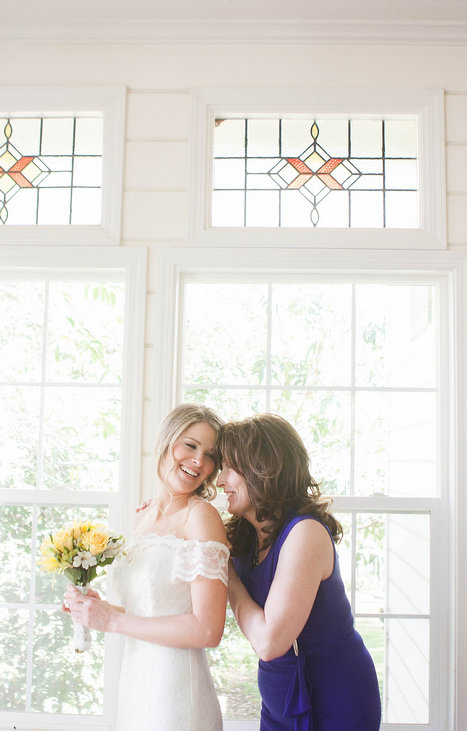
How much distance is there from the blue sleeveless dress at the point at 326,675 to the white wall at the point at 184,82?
139cm

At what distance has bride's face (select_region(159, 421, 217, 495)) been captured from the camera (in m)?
1.92

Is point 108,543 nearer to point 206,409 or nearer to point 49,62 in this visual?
point 206,409

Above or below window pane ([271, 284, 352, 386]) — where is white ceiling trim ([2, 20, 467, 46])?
above

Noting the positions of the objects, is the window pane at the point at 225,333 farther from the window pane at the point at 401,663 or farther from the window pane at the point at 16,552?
the window pane at the point at 401,663

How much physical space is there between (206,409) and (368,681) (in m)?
0.88

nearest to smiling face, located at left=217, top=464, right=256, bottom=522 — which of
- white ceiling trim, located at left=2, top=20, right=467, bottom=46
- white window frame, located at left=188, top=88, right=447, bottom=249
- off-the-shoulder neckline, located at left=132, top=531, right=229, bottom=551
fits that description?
off-the-shoulder neckline, located at left=132, top=531, right=229, bottom=551

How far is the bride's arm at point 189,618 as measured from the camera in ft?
5.65

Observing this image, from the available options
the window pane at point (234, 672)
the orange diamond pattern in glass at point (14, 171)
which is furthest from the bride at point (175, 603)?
the orange diamond pattern in glass at point (14, 171)

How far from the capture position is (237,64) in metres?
2.70

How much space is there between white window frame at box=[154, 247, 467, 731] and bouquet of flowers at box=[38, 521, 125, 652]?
31.1 inches

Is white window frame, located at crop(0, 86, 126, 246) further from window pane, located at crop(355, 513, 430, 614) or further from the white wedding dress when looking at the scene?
window pane, located at crop(355, 513, 430, 614)

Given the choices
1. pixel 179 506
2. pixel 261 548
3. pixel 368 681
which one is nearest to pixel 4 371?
pixel 179 506

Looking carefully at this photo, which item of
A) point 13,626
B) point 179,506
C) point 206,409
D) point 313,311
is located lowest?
point 13,626

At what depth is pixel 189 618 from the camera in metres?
1.74
